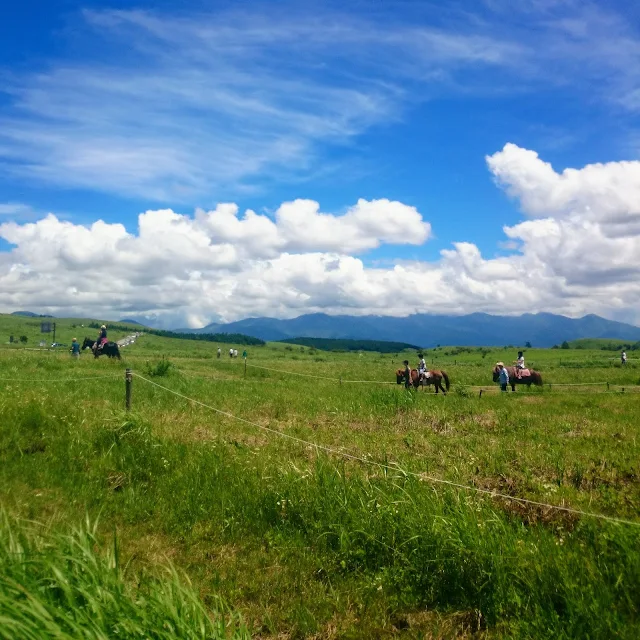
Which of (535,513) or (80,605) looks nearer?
(80,605)

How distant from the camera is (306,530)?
727cm

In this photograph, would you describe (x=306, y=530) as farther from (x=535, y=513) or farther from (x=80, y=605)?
(x=80, y=605)

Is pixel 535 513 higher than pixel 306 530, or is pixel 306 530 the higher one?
pixel 535 513

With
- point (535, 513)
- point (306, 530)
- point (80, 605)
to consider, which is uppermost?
point (80, 605)

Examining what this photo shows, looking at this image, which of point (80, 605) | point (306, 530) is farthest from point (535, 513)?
point (80, 605)

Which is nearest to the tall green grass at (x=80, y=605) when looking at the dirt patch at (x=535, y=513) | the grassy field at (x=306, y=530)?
the grassy field at (x=306, y=530)

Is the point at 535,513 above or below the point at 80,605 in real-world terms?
below

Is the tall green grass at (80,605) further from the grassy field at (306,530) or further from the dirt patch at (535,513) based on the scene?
the dirt patch at (535,513)

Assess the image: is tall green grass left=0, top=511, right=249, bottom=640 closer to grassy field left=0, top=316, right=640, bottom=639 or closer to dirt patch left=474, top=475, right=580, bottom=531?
grassy field left=0, top=316, right=640, bottom=639

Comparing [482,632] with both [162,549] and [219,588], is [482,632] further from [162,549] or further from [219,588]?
[162,549]

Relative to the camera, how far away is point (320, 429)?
13711 millimetres

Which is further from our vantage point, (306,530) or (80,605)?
(306,530)

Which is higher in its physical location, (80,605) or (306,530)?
(80,605)

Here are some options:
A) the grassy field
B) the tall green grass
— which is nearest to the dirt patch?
the grassy field
